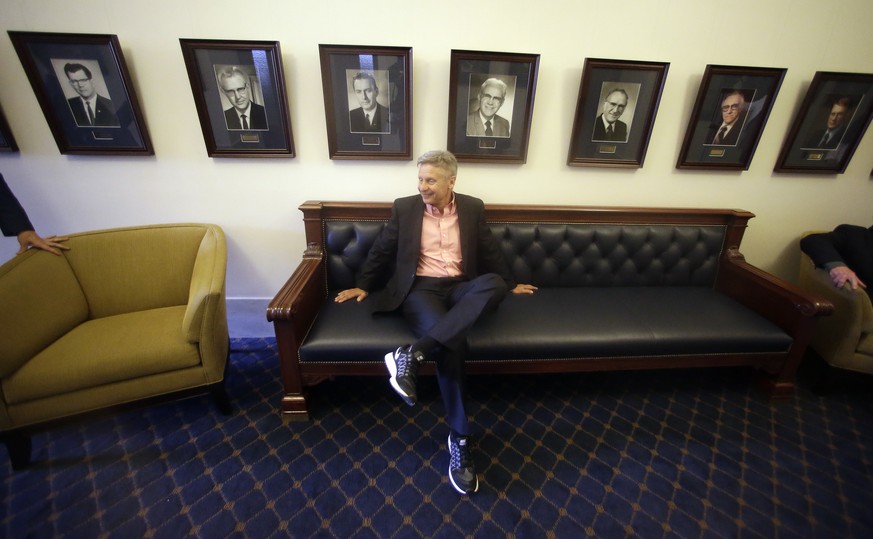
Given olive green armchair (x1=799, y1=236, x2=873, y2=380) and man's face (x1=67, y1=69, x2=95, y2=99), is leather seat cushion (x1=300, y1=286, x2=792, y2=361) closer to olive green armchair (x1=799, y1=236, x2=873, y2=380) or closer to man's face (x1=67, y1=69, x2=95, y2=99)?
olive green armchair (x1=799, y1=236, x2=873, y2=380)

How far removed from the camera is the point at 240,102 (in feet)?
5.59

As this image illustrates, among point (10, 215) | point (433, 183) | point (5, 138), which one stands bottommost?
point (10, 215)

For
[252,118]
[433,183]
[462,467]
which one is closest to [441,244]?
[433,183]

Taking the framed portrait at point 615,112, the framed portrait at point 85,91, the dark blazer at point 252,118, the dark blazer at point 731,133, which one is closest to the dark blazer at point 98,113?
the framed portrait at point 85,91

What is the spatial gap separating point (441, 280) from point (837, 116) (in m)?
2.53

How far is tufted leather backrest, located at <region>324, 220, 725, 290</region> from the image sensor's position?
2.02m

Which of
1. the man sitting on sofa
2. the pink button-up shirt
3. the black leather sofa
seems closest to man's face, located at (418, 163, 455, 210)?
the man sitting on sofa

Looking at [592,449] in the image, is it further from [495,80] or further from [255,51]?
[255,51]

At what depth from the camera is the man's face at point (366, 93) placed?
171 centimetres

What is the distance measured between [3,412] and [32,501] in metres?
0.35

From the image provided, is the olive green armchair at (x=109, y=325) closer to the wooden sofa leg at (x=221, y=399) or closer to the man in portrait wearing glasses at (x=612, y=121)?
the wooden sofa leg at (x=221, y=399)

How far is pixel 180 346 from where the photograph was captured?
1.42m

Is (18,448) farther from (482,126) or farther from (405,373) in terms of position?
(482,126)

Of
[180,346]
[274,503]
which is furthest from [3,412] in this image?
[274,503]
